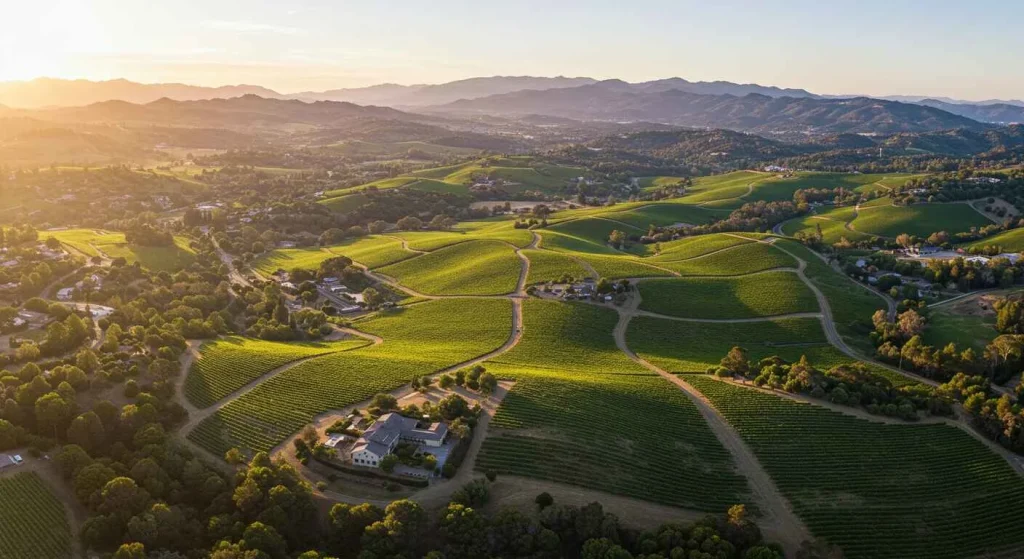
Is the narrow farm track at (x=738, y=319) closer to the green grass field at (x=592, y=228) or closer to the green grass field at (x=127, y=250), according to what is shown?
the green grass field at (x=592, y=228)

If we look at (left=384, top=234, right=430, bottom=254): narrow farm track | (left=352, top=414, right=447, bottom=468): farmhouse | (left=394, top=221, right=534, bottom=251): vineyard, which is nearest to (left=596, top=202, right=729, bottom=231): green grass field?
(left=394, top=221, right=534, bottom=251): vineyard

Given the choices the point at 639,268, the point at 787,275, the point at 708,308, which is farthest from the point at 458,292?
the point at 787,275

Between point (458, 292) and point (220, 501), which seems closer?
point (220, 501)

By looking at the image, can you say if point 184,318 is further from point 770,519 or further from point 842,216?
point 842,216

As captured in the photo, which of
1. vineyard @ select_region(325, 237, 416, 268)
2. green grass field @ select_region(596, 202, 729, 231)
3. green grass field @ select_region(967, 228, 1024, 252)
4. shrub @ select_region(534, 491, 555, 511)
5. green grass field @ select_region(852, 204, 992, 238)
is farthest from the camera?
green grass field @ select_region(596, 202, 729, 231)

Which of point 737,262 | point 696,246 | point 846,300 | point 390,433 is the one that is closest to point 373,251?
point 696,246

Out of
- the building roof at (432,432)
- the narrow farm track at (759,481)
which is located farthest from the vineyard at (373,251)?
the building roof at (432,432)

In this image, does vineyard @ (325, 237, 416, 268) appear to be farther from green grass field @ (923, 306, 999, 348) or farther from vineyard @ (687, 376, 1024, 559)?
green grass field @ (923, 306, 999, 348)
